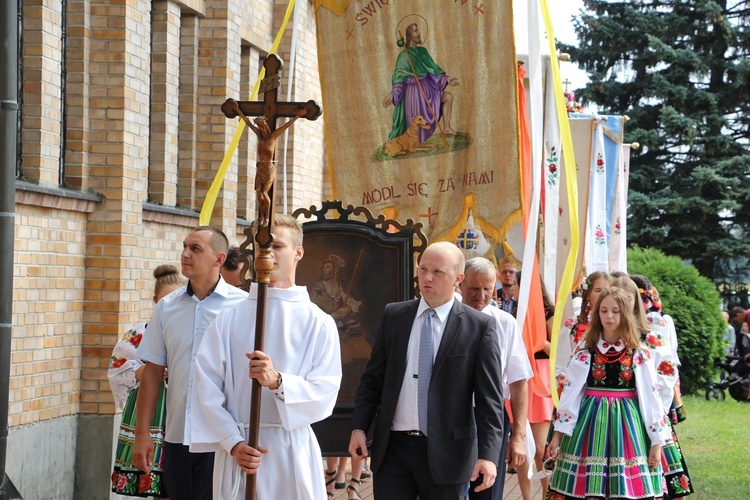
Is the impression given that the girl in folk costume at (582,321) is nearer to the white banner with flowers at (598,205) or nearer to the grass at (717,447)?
the grass at (717,447)

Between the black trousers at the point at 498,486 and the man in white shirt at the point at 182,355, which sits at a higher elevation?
the man in white shirt at the point at 182,355

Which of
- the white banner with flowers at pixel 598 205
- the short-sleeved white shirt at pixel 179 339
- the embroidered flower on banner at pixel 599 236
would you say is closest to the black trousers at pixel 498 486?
the short-sleeved white shirt at pixel 179 339

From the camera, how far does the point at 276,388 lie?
5.09 metres

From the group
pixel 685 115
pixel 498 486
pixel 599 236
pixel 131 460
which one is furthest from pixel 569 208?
pixel 685 115

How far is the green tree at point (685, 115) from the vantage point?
32500 millimetres

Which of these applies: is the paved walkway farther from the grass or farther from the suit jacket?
the suit jacket

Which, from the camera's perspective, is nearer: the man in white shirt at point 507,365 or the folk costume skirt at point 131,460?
the man in white shirt at point 507,365

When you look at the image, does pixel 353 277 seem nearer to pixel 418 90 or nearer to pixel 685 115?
pixel 418 90

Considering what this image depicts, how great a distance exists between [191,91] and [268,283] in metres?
7.42

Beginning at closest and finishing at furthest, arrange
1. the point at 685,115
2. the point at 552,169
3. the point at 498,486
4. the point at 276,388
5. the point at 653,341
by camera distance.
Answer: the point at 276,388
the point at 498,486
the point at 653,341
the point at 552,169
the point at 685,115

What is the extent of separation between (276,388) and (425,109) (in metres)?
4.28

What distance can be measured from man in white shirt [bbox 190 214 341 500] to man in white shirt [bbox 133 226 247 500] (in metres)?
1.10

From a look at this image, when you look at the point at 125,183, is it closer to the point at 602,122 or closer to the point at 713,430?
the point at 602,122

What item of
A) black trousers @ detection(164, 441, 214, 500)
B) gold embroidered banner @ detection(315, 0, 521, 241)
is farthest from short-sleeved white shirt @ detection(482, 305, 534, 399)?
A: black trousers @ detection(164, 441, 214, 500)
